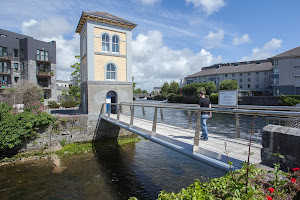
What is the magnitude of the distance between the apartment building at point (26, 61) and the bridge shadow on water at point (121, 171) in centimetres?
2537

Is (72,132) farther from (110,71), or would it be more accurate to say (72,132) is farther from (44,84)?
(44,84)

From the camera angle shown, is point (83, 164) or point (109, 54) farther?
point (109, 54)

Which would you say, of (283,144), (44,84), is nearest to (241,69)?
(44,84)

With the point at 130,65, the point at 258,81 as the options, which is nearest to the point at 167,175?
the point at 130,65

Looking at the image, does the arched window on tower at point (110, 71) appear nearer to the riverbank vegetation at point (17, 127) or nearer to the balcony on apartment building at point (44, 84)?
the riverbank vegetation at point (17, 127)

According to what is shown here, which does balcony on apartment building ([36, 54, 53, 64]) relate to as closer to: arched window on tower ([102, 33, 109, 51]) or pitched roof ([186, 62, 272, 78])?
arched window on tower ([102, 33, 109, 51])

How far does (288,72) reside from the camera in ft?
134

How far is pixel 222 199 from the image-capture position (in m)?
2.90

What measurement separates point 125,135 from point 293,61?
43719 millimetres

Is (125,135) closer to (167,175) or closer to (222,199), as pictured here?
(167,175)

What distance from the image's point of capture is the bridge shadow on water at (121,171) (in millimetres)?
7388

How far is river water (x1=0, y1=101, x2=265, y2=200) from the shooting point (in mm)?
7227

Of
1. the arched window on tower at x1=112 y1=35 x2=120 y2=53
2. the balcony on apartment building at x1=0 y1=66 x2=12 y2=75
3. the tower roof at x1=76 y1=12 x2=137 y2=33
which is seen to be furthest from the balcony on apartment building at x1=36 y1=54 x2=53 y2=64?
the arched window on tower at x1=112 y1=35 x2=120 y2=53

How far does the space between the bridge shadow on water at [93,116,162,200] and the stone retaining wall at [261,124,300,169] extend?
4915 millimetres
